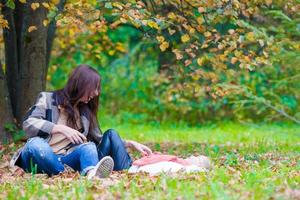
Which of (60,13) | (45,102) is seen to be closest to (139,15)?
(60,13)

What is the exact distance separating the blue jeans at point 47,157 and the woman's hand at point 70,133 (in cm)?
8

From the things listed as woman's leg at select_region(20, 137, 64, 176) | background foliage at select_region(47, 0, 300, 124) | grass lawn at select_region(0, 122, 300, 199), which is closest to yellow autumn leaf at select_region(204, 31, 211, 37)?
background foliage at select_region(47, 0, 300, 124)

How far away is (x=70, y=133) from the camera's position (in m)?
6.60

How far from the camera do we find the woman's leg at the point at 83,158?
6.58 metres

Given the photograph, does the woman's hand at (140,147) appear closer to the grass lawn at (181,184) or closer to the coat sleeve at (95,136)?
the coat sleeve at (95,136)

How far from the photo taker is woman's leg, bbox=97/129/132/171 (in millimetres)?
6977

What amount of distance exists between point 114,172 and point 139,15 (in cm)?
183

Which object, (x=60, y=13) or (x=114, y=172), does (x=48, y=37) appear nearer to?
(x=60, y=13)

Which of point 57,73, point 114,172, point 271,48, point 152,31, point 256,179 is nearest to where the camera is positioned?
point 256,179

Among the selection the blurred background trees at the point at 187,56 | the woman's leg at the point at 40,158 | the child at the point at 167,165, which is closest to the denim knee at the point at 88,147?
the woman's leg at the point at 40,158

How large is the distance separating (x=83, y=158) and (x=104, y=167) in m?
0.43

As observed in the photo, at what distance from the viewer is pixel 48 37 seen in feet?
34.7

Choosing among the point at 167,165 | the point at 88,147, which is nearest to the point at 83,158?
the point at 88,147

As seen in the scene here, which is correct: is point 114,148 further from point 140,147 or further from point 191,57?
point 191,57
